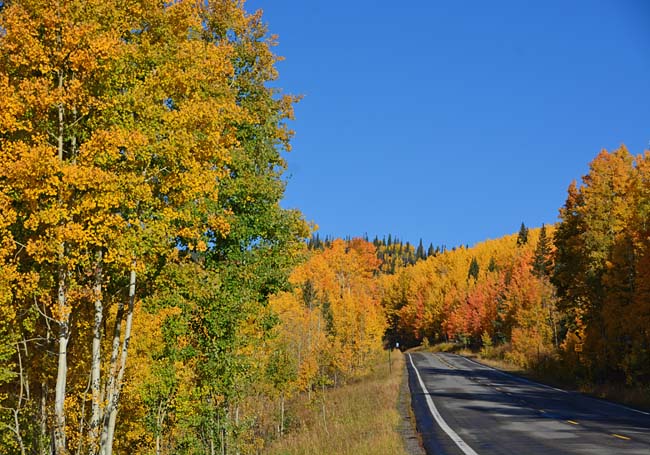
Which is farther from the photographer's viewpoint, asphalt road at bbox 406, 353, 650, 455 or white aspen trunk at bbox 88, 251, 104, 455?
asphalt road at bbox 406, 353, 650, 455

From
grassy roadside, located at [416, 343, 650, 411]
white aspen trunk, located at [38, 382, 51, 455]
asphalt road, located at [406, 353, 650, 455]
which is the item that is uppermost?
white aspen trunk, located at [38, 382, 51, 455]

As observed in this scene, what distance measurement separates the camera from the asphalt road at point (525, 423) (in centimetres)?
1398

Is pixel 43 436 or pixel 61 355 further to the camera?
pixel 43 436

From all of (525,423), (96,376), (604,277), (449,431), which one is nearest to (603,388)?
(604,277)

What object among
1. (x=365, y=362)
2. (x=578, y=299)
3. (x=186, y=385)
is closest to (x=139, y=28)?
(x=186, y=385)

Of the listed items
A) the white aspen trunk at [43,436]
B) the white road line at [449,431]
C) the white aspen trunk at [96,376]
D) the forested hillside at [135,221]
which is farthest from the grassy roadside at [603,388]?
the white aspen trunk at [43,436]

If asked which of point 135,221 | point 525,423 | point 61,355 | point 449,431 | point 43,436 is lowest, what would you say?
point 525,423

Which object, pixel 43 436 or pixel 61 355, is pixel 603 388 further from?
pixel 61 355

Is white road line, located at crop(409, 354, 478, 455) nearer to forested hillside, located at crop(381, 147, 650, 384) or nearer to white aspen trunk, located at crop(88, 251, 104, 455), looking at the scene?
white aspen trunk, located at crop(88, 251, 104, 455)

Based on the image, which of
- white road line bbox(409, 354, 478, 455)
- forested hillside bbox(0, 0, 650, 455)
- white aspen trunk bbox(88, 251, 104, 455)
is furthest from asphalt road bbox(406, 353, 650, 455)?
white aspen trunk bbox(88, 251, 104, 455)

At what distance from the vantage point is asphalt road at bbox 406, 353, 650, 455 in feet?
45.9

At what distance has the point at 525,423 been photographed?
19000 millimetres

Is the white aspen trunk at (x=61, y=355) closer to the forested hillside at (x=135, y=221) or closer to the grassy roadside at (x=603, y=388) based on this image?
the forested hillside at (x=135, y=221)

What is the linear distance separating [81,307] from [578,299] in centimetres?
3622
